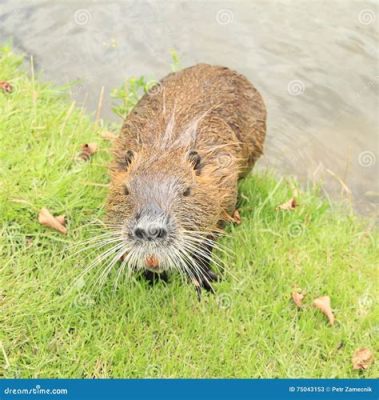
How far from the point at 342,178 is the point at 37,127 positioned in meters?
2.12

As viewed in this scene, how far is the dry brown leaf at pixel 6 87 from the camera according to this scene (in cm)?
419

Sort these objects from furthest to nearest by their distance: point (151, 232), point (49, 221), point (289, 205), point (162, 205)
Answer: point (289, 205)
point (49, 221)
point (162, 205)
point (151, 232)

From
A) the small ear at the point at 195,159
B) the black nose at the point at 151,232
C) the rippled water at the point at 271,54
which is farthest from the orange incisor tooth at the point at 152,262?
the rippled water at the point at 271,54

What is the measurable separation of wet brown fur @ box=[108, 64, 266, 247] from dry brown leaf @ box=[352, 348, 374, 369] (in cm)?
89

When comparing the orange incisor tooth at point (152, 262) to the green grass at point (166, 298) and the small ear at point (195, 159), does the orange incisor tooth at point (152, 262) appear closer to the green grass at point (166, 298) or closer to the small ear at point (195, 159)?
the green grass at point (166, 298)

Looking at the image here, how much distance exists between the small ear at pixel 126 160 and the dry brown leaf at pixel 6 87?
1.41 meters

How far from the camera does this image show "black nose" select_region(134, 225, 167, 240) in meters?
2.59

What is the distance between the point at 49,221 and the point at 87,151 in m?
0.71

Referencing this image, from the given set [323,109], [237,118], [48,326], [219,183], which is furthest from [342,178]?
[48,326]

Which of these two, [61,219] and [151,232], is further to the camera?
[61,219]

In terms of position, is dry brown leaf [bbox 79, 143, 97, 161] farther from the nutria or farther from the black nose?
the black nose

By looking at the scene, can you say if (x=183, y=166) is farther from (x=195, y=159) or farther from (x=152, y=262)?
(x=152, y=262)

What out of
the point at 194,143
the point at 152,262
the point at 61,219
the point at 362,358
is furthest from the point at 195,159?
the point at 362,358

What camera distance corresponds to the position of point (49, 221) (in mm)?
3260
